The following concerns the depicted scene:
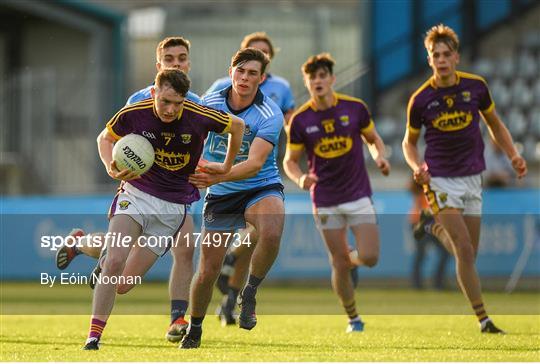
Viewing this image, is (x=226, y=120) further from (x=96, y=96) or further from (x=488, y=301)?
(x=96, y=96)

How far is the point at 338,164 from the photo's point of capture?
12102mm

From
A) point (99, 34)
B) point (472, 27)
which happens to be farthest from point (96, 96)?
point (472, 27)

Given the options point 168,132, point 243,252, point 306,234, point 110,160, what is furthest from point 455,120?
point 306,234

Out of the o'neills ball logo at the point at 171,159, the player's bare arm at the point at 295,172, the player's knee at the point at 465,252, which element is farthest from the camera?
the player's knee at the point at 465,252

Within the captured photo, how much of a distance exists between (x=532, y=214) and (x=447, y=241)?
729cm

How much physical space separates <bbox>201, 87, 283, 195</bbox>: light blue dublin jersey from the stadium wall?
8.72 meters

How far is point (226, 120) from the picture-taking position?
30.1 ft

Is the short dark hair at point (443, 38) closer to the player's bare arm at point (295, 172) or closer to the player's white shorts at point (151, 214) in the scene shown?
the player's bare arm at point (295, 172)

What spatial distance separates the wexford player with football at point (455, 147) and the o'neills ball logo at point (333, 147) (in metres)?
0.78

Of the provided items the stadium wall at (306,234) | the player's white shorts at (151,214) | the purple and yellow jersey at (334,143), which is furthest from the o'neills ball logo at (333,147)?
the stadium wall at (306,234)

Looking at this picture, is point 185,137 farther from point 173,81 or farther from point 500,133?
point 500,133

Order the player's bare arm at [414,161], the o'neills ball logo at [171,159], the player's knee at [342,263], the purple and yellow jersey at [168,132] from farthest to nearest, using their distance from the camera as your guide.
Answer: the player's knee at [342,263] < the player's bare arm at [414,161] < the o'neills ball logo at [171,159] < the purple and yellow jersey at [168,132]

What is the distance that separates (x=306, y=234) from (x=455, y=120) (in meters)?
8.02

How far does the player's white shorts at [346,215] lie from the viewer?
472 inches
